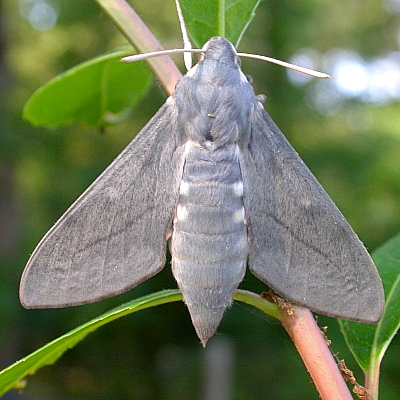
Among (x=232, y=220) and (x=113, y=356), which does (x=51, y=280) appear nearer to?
(x=232, y=220)

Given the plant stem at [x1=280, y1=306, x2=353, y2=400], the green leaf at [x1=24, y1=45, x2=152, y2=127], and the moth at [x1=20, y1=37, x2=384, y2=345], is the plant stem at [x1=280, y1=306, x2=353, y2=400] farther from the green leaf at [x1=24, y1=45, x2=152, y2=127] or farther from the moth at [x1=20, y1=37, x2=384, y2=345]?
the green leaf at [x1=24, y1=45, x2=152, y2=127]

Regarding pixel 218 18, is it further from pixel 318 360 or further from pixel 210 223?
pixel 318 360

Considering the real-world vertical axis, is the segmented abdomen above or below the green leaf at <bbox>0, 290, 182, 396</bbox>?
above

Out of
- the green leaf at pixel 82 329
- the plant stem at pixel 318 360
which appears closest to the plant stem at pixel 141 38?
the green leaf at pixel 82 329

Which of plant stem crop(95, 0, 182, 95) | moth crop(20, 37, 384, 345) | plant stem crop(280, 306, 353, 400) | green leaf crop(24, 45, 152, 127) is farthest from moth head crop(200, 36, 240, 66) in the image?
plant stem crop(280, 306, 353, 400)

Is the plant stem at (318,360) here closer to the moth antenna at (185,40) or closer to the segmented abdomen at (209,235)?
the segmented abdomen at (209,235)

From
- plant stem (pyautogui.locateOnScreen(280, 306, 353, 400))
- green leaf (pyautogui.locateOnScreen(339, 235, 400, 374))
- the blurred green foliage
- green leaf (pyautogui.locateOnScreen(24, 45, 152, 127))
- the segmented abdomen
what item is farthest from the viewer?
the blurred green foliage

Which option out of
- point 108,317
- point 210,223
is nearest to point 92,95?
point 210,223
